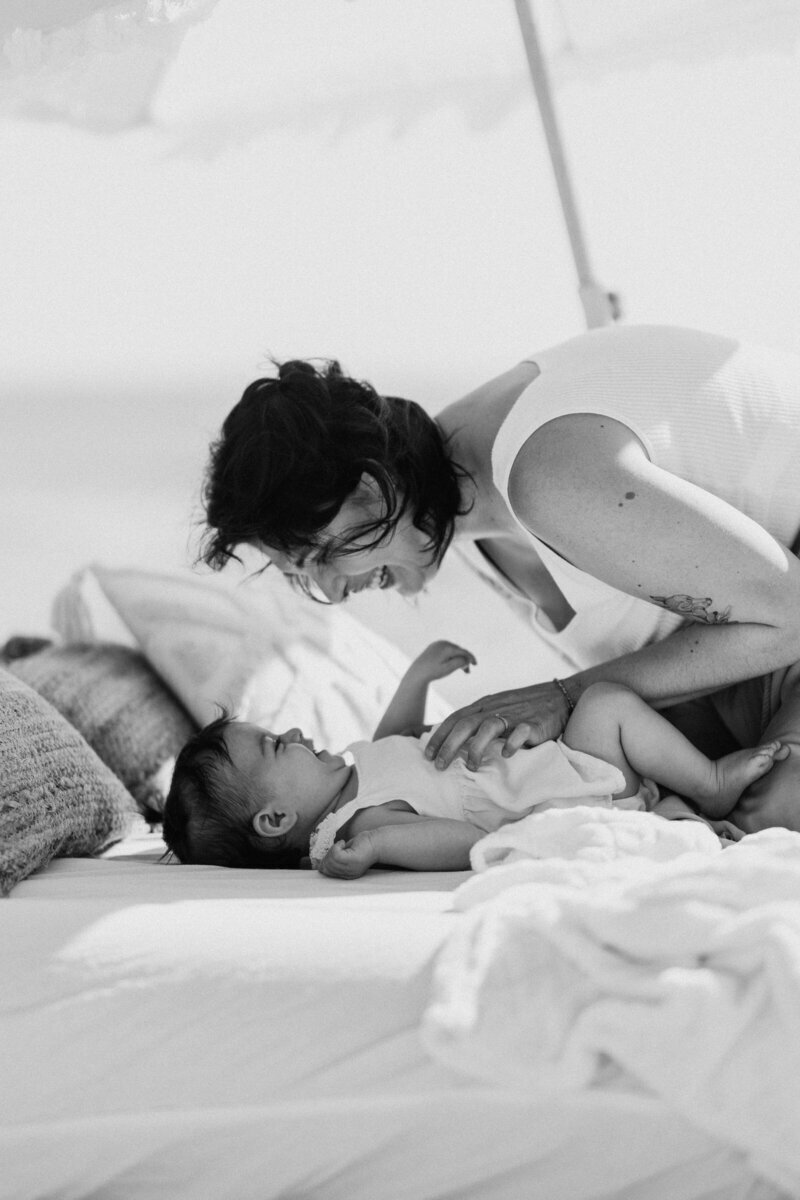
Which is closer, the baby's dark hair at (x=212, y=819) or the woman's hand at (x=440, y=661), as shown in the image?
the baby's dark hair at (x=212, y=819)

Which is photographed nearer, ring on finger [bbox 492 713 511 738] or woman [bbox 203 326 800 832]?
woman [bbox 203 326 800 832]

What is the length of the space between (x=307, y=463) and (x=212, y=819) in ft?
1.80

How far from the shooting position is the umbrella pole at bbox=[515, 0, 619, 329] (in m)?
2.80

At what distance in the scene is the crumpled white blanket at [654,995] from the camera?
36.8 inches

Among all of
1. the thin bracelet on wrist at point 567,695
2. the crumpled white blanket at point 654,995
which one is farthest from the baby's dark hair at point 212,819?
the crumpled white blanket at point 654,995

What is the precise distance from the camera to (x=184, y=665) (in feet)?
7.71

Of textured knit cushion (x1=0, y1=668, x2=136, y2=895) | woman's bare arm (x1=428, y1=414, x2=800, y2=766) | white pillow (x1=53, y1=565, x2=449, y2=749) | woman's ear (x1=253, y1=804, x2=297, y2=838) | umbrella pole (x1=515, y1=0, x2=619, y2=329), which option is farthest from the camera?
umbrella pole (x1=515, y1=0, x2=619, y2=329)

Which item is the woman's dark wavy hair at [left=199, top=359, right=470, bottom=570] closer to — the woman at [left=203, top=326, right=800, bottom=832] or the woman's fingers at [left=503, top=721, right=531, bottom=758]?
the woman at [left=203, top=326, right=800, bottom=832]

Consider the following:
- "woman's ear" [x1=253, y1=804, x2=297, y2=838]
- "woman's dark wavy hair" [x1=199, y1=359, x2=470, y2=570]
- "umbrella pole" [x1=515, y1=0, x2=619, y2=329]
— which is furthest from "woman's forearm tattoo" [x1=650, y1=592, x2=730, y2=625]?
"umbrella pole" [x1=515, y1=0, x2=619, y2=329]

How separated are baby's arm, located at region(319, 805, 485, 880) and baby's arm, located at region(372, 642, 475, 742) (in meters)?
0.48

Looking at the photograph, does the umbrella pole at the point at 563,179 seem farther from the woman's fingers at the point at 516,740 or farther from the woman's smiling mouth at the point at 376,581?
the woman's fingers at the point at 516,740

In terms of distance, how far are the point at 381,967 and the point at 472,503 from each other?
33.8 inches

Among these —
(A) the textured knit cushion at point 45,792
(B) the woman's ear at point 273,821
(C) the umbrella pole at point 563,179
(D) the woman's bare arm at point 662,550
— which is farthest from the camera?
(C) the umbrella pole at point 563,179

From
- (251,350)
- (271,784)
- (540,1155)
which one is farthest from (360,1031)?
(251,350)
